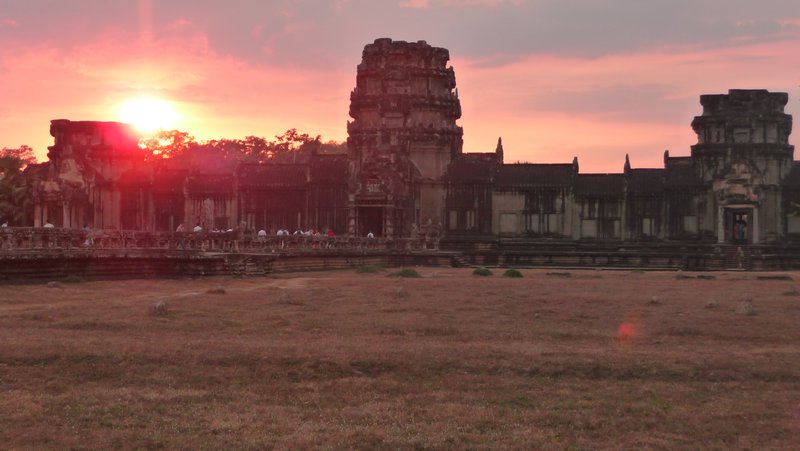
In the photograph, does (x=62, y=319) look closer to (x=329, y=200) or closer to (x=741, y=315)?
(x=741, y=315)

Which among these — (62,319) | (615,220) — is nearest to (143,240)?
(62,319)

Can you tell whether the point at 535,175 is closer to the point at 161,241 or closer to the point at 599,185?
the point at 599,185

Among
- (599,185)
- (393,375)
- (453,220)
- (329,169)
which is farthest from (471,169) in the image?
(393,375)

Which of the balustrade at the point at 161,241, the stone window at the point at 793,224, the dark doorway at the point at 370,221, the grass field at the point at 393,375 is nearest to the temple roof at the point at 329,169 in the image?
the dark doorway at the point at 370,221

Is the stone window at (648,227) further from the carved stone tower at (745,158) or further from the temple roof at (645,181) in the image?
the carved stone tower at (745,158)

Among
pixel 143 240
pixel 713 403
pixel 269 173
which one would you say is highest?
pixel 269 173

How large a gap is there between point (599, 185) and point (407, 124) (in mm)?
14126

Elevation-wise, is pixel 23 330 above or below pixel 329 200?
below

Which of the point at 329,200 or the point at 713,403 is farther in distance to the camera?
the point at 329,200

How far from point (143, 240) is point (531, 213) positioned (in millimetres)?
36547

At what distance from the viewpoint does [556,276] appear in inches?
1854

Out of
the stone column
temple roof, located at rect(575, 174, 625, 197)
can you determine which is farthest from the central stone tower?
the stone column

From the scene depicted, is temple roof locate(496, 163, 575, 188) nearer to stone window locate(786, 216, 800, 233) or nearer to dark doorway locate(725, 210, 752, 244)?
dark doorway locate(725, 210, 752, 244)

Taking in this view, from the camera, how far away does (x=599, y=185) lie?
71062 mm
